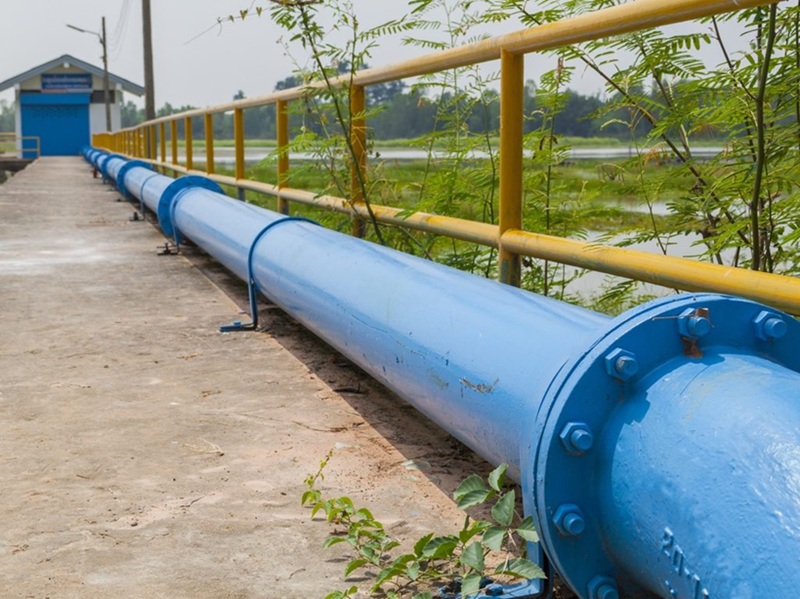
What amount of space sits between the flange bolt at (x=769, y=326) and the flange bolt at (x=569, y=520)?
0.43 meters

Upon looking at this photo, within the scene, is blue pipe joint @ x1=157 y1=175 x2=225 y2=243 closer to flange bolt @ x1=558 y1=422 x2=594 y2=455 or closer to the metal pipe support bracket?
the metal pipe support bracket

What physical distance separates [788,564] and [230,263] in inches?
182

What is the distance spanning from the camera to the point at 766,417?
1568 mm

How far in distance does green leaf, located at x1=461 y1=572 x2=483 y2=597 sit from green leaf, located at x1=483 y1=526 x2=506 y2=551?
0.06 m

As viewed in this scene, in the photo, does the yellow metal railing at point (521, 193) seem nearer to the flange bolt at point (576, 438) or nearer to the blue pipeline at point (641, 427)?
the blue pipeline at point (641, 427)

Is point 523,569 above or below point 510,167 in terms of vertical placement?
below

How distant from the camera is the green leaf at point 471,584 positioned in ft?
6.55

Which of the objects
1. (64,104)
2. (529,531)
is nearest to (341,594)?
(529,531)

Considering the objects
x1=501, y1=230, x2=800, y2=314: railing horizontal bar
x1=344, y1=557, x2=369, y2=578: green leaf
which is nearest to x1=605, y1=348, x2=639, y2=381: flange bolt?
x1=501, y1=230, x2=800, y2=314: railing horizontal bar

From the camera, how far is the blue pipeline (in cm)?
150

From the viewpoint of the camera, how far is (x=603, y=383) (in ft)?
6.07

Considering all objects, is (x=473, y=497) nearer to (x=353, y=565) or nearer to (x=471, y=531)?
(x=471, y=531)

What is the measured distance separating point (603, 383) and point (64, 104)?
62063 mm

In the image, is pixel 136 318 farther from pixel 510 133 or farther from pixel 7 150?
pixel 7 150
